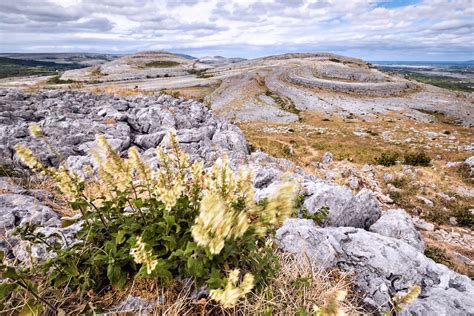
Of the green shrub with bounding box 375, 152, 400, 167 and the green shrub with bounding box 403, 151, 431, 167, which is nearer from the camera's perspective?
the green shrub with bounding box 375, 152, 400, 167

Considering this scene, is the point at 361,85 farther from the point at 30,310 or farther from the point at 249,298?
the point at 30,310

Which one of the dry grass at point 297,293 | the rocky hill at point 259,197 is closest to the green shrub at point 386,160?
the rocky hill at point 259,197

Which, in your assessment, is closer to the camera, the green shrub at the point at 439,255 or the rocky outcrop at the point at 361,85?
the green shrub at the point at 439,255

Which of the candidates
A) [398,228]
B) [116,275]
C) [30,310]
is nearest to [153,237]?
[116,275]

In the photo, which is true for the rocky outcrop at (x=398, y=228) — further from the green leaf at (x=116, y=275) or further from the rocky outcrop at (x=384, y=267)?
the green leaf at (x=116, y=275)

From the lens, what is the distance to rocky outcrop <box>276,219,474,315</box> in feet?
13.2

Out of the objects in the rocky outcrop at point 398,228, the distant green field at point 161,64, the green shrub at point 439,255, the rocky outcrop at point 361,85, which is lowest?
the green shrub at point 439,255

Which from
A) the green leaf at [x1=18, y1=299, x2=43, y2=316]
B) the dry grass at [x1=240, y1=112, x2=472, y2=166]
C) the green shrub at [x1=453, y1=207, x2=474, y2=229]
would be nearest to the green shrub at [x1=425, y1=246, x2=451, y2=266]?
the green shrub at [x1=453, y1=207, x2=474, y2=229]

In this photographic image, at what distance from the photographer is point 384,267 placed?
4.66 metres

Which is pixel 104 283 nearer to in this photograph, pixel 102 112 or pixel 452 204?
pixel 102 112

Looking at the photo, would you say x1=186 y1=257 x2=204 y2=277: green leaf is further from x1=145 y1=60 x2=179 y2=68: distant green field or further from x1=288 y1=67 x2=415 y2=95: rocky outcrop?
x1=145 y1=60 x2=179 y2=68: distant green field

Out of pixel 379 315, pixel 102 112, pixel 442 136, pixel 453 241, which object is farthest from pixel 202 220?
pixel 442 136

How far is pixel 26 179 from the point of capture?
777 cm

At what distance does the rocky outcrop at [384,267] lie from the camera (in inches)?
159
